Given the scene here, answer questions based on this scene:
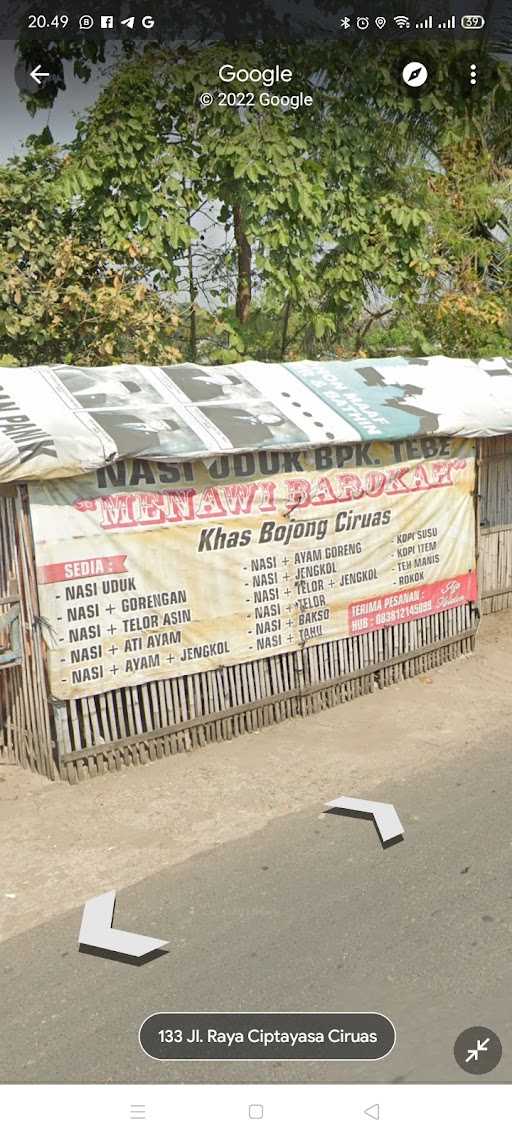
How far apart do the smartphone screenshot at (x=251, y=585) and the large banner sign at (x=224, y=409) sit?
0.04 m

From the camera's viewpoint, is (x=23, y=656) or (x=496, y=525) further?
(x=496, y=525)

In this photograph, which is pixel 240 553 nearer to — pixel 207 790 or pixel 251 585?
pixel 251 585

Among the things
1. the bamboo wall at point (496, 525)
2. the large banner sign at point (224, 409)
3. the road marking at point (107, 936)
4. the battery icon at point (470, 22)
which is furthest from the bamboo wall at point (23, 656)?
the bamboo wall at point (496, 525)

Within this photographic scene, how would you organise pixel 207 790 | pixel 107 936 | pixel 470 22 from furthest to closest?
1. pixel 470 22
2. pixel 207 790
3. pixel 107 936

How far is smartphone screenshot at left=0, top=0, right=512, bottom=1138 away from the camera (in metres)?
4.75

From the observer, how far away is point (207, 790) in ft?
23.5

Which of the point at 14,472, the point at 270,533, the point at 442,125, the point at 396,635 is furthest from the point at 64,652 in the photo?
the point at 442,125

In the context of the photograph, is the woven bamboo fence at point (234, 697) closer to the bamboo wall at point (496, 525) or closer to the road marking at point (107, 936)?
the bamboo wall at point (496, 525)

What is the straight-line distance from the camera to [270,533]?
816cm

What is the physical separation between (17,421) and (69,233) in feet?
16.9

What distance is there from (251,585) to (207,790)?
5.69 ft

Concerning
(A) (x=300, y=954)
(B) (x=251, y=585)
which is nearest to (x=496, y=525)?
(B) (x=251, y=585)

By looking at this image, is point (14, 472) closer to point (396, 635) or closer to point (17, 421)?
point (17, 421)

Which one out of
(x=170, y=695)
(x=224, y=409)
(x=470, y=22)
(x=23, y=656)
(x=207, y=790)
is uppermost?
(x=470, y=22)
